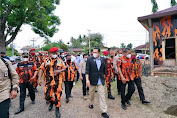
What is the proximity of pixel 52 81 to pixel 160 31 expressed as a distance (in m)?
6.91

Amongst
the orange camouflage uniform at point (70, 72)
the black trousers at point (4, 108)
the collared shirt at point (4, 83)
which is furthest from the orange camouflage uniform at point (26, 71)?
the black trousers at point (4, 108)

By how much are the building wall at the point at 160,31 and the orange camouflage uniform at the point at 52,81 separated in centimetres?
627

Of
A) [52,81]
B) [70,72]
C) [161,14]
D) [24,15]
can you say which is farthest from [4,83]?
[24,15]

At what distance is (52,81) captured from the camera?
387 cm

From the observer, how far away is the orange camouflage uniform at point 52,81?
3809mm

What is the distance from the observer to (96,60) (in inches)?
159

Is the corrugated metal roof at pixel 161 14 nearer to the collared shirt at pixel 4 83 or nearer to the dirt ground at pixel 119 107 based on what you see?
the dirt ground at pixel 119 107

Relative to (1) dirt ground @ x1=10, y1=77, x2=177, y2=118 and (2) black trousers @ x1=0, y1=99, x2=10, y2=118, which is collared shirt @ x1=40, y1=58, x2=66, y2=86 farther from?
(2) black trousers @ x1=0, y1=99, x2=10, y2=118

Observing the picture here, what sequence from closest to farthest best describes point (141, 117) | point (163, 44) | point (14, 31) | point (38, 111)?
point (141, 117) < point (38, 111) < point (163, 44) < point (14, 31)

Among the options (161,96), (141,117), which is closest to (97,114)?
(141,117)

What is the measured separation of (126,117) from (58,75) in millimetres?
2367

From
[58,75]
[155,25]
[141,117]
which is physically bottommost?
[141,117]

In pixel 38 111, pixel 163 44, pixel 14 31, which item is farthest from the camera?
pixel 14 31

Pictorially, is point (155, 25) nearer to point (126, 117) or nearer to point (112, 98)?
point (112, 98)
